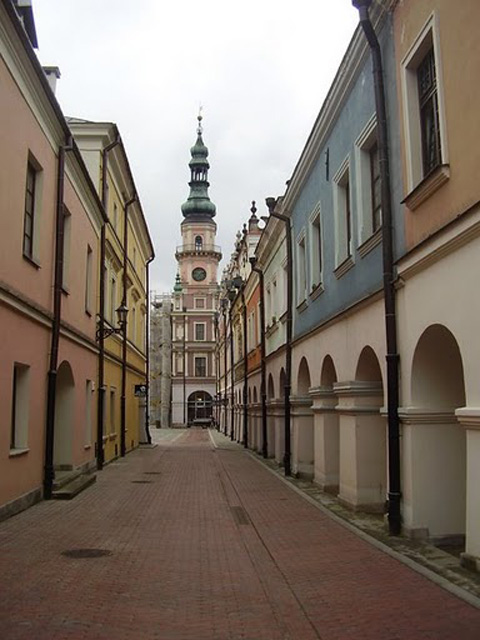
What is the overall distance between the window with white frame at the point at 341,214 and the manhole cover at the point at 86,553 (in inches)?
290

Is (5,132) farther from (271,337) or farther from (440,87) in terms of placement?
(271,337)

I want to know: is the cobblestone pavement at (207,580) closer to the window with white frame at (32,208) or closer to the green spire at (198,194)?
the window with white frame at (32,208)

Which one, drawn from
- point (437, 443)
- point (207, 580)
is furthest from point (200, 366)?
point (207, 580)

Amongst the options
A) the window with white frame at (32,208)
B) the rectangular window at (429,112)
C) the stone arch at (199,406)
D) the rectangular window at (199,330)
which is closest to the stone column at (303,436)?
the window with white frame at (32,208)

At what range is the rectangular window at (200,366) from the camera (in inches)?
3219

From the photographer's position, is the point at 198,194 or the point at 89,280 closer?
the point at 89,280

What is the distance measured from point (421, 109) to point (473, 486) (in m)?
5.10

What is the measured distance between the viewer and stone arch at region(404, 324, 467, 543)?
951 cm

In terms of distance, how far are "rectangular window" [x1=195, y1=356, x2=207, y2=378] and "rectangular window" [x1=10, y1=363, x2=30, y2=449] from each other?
69.1 m

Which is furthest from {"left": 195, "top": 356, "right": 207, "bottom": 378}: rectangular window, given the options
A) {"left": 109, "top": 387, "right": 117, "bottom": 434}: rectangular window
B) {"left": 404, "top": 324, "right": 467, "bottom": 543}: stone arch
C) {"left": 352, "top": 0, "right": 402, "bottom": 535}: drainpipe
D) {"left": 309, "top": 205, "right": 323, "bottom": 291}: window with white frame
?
{"left": 404, "top": 324, "right": 467, "bottom": 543}: stone arch

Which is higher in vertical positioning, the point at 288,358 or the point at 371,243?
the point at 371,243

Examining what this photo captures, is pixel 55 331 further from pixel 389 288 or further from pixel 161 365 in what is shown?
pixel 161 365

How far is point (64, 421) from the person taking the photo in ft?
55.0

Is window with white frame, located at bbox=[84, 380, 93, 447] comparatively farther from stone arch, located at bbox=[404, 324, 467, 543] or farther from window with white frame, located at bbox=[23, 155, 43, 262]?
stone arch, located at bbox=[404, 324, 467, 543]
